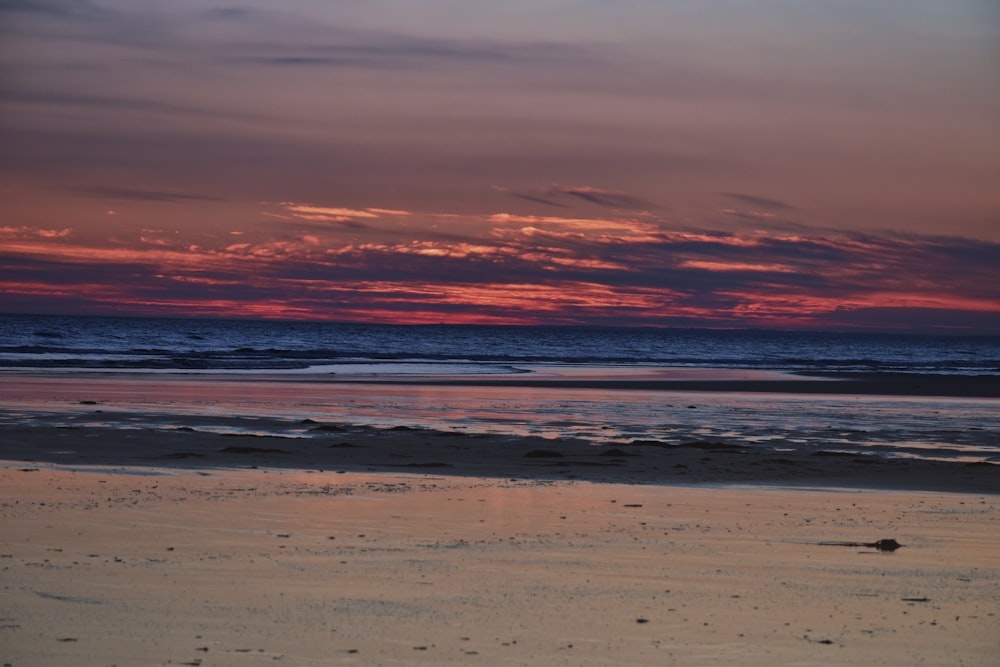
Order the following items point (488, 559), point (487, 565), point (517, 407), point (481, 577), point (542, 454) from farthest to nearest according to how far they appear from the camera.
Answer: point (517, 407) < point (542, 454) < point (488, 559) < point (487, 565) < point (481, 577)

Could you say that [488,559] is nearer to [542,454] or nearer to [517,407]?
[542,454]

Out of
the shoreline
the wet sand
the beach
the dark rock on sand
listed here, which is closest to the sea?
the shoreline

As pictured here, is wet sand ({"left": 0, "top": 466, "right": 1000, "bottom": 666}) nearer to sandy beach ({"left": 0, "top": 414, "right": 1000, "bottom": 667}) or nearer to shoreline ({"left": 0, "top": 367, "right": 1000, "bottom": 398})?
sandy beach ({"left": 0, "top": 414, "right": 1000, "bottom": 667})

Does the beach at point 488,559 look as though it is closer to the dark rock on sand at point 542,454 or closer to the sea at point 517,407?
the dark rock on sand at point 542,454

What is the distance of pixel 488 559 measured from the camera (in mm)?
9109

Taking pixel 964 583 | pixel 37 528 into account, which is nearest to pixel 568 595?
pixel 964 583

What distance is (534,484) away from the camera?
14.1m

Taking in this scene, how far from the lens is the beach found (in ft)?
21.9

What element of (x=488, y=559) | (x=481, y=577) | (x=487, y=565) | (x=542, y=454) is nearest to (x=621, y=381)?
(x=542, y=454)

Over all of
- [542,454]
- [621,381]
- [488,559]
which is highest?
[488,559]

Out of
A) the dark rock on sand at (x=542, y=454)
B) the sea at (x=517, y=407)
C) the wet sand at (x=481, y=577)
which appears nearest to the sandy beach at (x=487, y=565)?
the wet sand at (x=481, y=577)

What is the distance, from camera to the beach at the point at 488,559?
6.68 metres

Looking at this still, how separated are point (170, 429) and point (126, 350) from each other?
2070 inches

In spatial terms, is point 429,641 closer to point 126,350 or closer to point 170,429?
point 170,429
